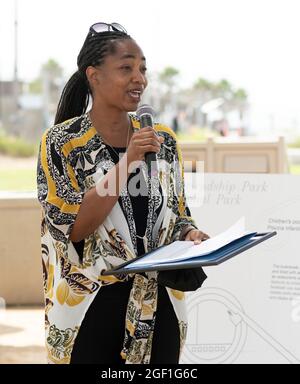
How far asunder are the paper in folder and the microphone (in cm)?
23

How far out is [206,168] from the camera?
9.38 meters

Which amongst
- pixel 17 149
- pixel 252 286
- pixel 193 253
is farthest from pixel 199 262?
pixel 17 149

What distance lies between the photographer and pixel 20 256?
8.30m

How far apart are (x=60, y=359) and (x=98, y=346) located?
12cm

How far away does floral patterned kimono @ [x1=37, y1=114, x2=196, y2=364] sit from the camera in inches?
103

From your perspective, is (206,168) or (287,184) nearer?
(287,184)

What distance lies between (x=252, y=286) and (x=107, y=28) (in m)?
2.47

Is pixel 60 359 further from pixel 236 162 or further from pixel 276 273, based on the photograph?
pixel 236 162

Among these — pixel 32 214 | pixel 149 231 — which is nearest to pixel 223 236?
pixel 149 231

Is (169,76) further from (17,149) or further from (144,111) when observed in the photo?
(144,111)

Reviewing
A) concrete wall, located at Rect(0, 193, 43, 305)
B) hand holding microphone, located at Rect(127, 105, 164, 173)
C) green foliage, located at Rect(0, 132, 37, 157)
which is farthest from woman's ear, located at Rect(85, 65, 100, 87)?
green foliage, located at Rect(0, 132, 37, 157)

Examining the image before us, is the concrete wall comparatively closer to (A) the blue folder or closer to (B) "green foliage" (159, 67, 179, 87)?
(A) the blue folder

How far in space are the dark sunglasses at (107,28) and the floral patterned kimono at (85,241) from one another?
30 centimetres

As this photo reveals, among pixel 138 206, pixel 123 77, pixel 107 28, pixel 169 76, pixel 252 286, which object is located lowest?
pixel 252 286
